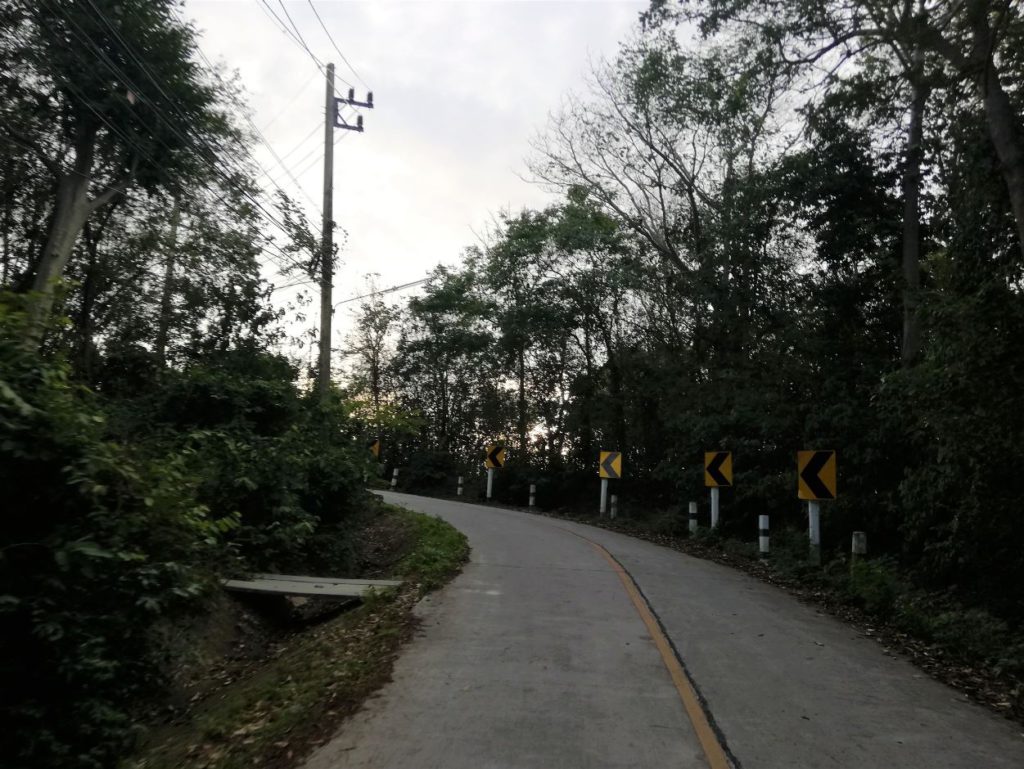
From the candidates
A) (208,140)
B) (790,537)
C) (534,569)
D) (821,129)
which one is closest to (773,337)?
(790,537)

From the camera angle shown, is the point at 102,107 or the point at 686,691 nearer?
the point at 686,691

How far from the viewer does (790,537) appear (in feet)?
52.5

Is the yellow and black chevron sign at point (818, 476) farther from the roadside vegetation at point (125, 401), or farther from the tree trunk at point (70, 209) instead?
the tree trunk at point (70, 209)

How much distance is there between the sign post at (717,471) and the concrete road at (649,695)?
784 centimetres

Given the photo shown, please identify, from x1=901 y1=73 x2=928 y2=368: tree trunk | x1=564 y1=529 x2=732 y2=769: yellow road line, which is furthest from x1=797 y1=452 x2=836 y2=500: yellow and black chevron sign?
x1=564 y1=529 x2=732 y2=769: yellow road line

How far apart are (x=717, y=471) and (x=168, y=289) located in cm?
1351

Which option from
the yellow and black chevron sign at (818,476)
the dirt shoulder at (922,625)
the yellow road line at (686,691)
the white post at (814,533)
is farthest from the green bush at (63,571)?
the white post at (814,533)

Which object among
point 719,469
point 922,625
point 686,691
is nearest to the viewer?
point 686,691

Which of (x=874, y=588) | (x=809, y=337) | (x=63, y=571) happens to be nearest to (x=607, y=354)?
(x=809, y=337)

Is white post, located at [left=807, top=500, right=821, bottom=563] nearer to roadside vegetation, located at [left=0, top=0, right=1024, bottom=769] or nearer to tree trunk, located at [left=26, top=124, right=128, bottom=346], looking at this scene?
roadside vegetation, located at [left=0, top=0, right=1024, bottom=769]

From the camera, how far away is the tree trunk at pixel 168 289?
17547mm

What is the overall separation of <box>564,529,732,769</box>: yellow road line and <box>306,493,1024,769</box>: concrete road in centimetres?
2

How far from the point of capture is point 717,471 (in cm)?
1850

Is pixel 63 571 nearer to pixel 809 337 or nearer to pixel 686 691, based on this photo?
pixel 686 691
